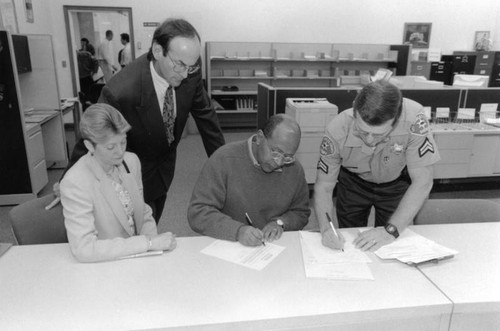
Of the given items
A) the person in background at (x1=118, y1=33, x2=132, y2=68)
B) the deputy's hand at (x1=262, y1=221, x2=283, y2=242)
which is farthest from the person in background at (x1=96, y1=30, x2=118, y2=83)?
the deputy's hand at (x1=262, y1=221, x2=283, y2=242)

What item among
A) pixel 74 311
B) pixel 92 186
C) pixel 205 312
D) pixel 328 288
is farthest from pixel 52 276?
pixel 328 288

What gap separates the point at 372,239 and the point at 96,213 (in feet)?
3.39

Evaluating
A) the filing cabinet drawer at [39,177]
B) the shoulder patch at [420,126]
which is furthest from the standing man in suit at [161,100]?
the filing cabinet drawer at [39,177]

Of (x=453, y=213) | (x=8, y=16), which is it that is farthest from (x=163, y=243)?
(x=8, y=16)

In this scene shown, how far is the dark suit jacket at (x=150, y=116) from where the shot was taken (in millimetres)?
1722

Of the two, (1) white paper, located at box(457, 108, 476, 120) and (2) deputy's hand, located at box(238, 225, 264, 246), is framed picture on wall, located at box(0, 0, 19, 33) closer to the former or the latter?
(2) deputy's hand, located at box(238, 225, 264, 246)

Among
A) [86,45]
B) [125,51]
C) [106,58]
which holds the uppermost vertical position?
[86,45]

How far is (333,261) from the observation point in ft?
4.59

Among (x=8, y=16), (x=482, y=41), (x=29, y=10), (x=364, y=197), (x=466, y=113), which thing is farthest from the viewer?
(x=482, y=41)

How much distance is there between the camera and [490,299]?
3.97 feet

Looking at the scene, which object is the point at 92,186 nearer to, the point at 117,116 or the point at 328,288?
the point at 117,116

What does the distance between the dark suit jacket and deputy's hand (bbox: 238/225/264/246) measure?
2.08 feet

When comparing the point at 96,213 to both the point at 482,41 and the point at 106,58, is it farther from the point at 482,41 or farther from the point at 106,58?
the point at 482,41

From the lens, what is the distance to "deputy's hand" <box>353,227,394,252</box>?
150 cm
